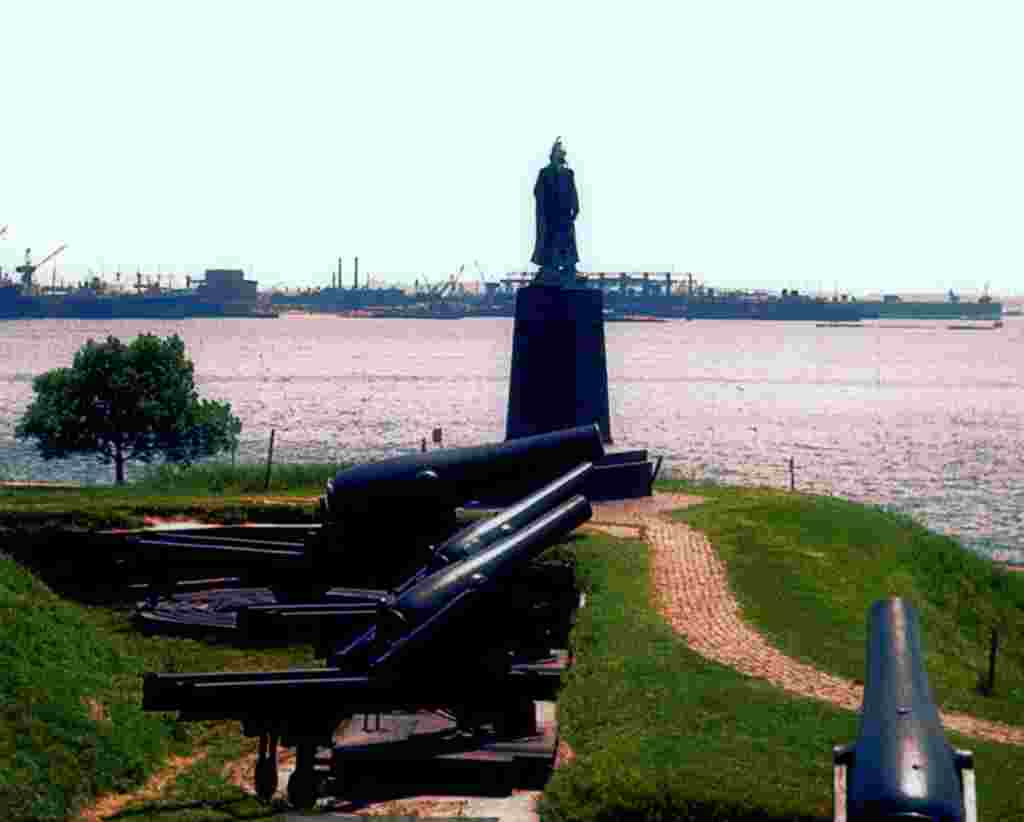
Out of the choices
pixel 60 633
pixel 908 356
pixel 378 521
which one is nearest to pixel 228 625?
pixel 60 633

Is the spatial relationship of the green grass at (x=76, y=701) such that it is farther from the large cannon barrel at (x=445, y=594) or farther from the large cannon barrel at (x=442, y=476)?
the large cannon barrel at (x=445, y=594)

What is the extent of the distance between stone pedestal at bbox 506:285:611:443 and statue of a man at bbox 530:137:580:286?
53 centimetres

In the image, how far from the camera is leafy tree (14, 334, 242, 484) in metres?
35.4

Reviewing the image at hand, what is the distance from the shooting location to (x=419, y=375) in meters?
112

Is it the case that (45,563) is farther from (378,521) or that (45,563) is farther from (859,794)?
(859,794)

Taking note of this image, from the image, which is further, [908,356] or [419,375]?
[908,356]

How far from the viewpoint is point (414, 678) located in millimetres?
9305

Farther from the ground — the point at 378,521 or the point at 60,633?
the point at 378,521

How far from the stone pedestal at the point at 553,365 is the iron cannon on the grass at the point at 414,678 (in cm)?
1386

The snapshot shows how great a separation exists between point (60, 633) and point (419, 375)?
97259 mm

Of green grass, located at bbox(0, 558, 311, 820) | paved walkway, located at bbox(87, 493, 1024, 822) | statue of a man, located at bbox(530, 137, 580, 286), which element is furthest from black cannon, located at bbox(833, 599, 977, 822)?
statue of a man, located at bbox(530, 137, 580, 286)

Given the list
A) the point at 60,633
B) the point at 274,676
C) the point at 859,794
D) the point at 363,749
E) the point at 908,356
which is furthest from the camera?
the point at 908,356

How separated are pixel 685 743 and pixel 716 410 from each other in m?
72.3

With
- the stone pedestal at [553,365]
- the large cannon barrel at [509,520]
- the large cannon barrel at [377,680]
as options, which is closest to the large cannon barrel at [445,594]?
the large cannon barrel at [377,680]
